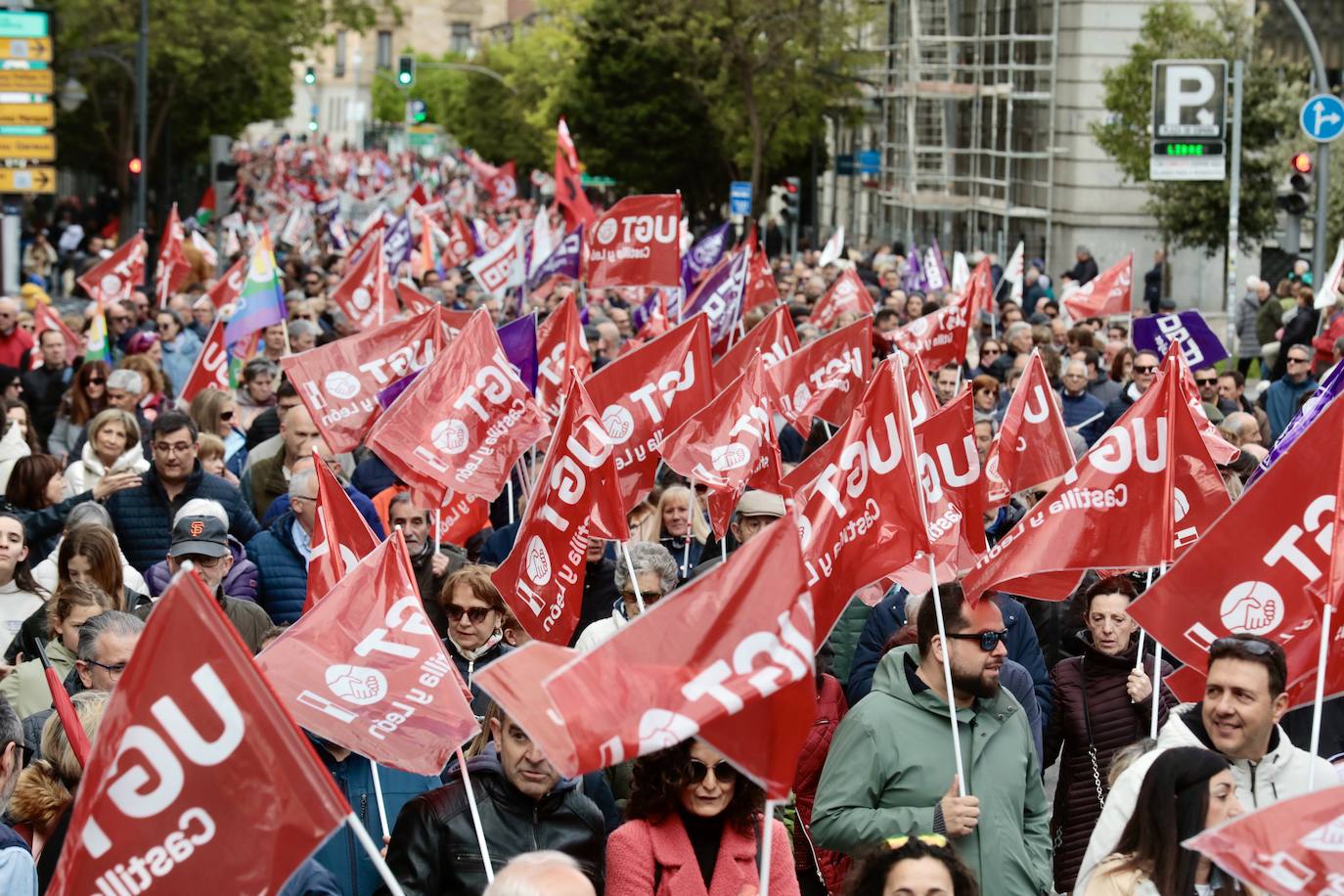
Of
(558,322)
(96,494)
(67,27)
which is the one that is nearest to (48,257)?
(67,27)

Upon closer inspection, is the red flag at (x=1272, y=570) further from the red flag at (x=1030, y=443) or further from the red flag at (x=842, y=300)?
the red flag at (x=842, y=300)

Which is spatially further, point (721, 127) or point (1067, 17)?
point (721, 127)

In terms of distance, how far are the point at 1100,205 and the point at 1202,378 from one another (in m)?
25.5

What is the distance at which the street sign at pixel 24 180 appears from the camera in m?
32.9

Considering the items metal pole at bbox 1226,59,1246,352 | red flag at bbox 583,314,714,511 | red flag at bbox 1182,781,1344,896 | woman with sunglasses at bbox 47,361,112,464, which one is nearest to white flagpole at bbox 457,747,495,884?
red flag at bbox 1182,781,1344,896

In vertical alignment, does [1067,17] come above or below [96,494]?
above

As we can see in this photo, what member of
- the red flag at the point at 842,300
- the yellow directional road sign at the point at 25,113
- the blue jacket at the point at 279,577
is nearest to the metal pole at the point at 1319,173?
the red flag at the point at 842,300

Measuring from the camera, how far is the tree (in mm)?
31531

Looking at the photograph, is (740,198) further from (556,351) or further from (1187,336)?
(556,351)

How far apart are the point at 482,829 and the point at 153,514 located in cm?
497

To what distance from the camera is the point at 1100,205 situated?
39250 millimetres

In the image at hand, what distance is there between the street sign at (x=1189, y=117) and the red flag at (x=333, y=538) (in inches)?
668

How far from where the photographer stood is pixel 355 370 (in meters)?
12.0

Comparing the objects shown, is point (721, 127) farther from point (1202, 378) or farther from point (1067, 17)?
point (1202, 378)
